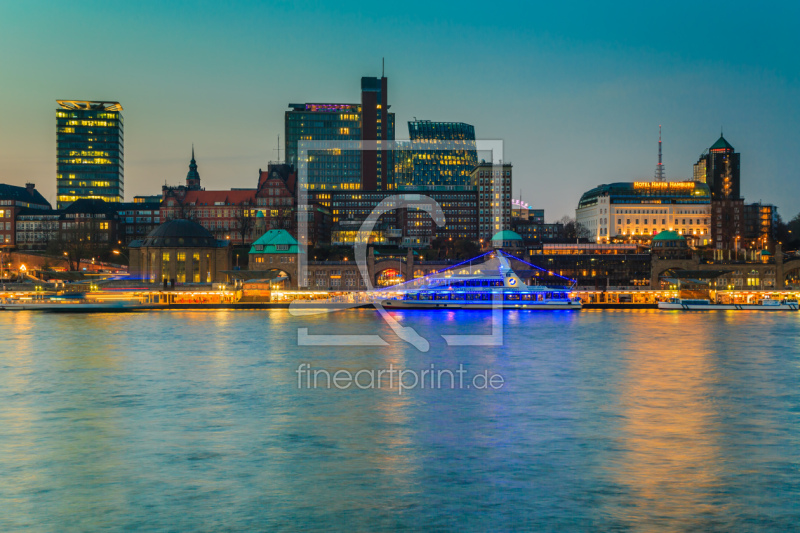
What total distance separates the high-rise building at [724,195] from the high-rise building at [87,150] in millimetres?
142604

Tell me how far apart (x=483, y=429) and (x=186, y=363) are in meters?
23.0

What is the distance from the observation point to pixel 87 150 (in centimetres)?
19125

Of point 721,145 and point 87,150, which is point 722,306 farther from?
point 87,150

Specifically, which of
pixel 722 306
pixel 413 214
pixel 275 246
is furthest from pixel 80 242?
pixel 722 306

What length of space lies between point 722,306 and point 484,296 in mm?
29439

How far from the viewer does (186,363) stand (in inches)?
1713

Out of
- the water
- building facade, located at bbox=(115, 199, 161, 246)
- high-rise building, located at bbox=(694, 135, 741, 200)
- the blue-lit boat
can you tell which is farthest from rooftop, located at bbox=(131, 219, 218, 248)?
high-rise building, located at bbox=(694, 135, 741, 200)

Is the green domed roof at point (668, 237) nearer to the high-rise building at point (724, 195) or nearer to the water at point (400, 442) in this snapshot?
the high-rise building at point (724, 195)

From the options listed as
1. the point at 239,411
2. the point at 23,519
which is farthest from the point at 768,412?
the point at 23,519

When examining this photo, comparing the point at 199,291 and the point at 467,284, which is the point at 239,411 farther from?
the point at 199,291

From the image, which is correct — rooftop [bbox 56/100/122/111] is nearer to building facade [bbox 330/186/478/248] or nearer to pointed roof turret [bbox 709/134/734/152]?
building facade [bbox 330/186/478/248]

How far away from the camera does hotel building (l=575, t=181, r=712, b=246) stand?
154250 millimetres

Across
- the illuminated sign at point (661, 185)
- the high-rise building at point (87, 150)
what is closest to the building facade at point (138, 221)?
the high-rise building at point (87, 150)

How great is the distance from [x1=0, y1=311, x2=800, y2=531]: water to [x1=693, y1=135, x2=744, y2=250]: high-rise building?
401 feet
